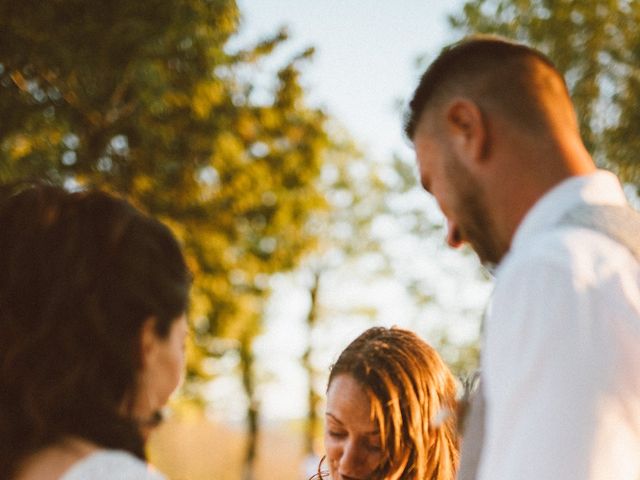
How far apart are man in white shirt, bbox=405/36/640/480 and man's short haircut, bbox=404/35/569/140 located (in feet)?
0.08

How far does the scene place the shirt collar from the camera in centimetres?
189

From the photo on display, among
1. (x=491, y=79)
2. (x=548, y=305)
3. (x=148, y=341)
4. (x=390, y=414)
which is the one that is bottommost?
(x=390, y=414)

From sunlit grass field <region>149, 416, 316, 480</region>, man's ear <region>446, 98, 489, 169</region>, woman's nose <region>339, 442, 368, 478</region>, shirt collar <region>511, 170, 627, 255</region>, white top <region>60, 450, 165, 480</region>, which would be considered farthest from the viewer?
sunlit grass field <region>149, 416, 316, 480</region>

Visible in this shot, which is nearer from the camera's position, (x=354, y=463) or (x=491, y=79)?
(x=491, y=79)

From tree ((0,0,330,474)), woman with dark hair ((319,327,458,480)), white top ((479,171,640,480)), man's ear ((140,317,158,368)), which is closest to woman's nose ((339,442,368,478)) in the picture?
woman with dark hair ((319,327,458,480))

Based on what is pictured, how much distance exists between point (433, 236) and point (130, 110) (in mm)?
8277

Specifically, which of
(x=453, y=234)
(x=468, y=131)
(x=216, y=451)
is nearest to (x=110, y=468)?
(x=453, y=234)

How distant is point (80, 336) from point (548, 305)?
86cm

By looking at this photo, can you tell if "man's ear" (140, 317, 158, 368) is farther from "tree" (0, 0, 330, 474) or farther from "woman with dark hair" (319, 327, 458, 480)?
"tree" (0, 0, 330, 474)

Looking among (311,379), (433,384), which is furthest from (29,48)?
(311,379)

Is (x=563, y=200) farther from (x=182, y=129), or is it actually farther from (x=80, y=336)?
(x=182, y=129)

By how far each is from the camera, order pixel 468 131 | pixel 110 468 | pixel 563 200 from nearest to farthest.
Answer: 1. pixel 110 468
2. pixel 563 200
3. pixel 468 131

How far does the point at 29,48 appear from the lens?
11742 mm

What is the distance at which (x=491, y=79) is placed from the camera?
2.19 metres
